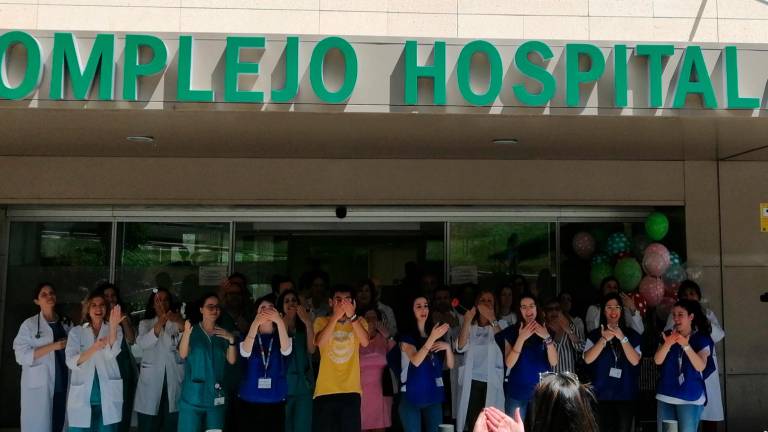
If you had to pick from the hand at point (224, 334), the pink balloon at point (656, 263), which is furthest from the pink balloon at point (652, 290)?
the hand at point (224, 334)

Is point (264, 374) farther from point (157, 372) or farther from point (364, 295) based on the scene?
point (364, 295)

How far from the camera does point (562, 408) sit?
2523mm

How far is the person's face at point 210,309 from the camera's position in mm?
6527

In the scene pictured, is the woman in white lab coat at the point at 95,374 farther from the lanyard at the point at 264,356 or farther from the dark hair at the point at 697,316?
the dark hair at the point at 697,316

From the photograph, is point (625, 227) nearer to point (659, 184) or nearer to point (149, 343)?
point (659, 184)

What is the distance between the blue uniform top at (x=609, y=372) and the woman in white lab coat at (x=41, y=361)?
497 cm

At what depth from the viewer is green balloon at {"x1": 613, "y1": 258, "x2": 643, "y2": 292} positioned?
8.30 meters

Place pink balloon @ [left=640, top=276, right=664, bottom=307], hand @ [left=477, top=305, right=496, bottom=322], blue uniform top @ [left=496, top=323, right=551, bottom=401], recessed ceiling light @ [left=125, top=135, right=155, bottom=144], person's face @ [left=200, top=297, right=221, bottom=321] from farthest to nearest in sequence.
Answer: pink balloon @ [left=640, top=276, right=664, bottom=307]
recessed ceiling light @ [left=125, top=135, right=155, bottom=144]
hand @ [left=477, top=305, right=496, bottom=322]
blue uniform top @ [left=496, top=323, right=551, bottom=401]
person's face @ [left=200, top=297, right=221, bottom=321]

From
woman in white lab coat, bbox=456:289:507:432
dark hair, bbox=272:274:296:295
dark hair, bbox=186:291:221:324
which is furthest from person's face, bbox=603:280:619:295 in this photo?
dark hair, bbox=186:291:221:324

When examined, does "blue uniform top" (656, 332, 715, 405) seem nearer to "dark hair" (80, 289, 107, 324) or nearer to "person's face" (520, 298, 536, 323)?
"person's face" (520, 298, 536, 323)

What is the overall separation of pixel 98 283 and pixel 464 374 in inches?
180

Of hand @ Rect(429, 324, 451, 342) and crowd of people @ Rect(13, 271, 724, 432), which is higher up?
hand @ Rect(429, 324, 451, 342)

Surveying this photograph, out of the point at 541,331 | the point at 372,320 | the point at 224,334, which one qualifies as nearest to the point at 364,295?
the point at 372,320

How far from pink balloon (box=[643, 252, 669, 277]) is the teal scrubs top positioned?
4700mm
